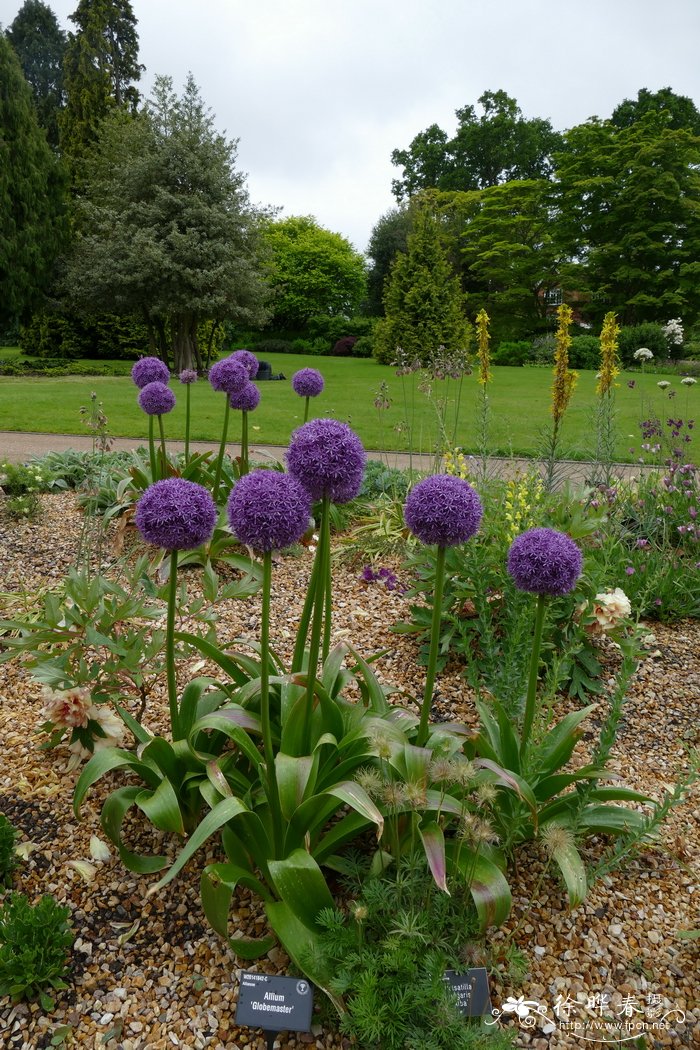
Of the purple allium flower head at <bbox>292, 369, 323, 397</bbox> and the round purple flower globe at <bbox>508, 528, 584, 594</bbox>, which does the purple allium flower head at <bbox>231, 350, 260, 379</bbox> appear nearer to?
the purple allium flower head at <bbox>292, 369, 323, 397</bbox>

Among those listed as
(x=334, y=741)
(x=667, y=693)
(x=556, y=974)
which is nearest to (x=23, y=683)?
(x=334, y=741)

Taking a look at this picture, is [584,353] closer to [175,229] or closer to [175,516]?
[175,229]

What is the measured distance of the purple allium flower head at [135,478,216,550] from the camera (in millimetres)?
1849

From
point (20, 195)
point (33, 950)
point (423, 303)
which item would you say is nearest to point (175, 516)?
point (33, 950)

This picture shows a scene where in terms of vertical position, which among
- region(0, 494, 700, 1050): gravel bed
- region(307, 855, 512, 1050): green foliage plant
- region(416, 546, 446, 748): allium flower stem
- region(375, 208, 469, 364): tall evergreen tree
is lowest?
region(0, 494, 700, 1050): gravel bed

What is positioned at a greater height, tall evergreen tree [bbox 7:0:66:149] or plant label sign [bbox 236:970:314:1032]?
tall evergreen tree [bbox 7:0:66:149]

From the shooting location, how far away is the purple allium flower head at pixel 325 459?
1.78 metres

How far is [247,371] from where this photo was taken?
176 inches

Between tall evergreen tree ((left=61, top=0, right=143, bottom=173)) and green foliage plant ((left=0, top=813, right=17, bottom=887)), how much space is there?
2517 cm

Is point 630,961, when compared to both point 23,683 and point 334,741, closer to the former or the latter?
point 334,741

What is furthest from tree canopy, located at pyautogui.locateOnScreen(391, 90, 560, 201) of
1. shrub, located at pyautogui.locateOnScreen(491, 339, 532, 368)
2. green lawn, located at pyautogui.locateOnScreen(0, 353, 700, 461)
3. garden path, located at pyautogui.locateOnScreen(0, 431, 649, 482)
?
garden path, located at pyautogui.locateOnScreen(0, 431, 649, 482)

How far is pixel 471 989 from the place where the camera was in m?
1.63

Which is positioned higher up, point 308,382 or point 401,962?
point 308,382

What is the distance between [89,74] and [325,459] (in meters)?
26.8
